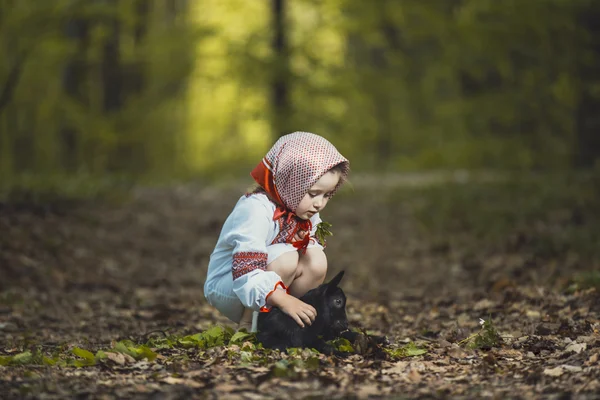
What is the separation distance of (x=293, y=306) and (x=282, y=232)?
0.44m

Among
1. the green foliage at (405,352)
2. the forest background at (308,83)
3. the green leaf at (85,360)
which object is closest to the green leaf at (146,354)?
the green leaf at (85,360)

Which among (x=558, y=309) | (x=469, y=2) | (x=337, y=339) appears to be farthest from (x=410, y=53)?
(x=337, y=339)

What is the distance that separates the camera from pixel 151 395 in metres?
3.20

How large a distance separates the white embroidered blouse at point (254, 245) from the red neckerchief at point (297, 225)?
2 centimetres

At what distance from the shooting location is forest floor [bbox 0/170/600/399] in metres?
3.41

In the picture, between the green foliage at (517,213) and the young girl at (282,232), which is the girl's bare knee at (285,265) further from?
the green foliage at (517,213)

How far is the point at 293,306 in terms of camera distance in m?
3.69

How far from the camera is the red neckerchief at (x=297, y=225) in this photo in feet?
12.8

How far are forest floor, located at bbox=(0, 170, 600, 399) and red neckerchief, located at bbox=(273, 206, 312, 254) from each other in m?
0.57

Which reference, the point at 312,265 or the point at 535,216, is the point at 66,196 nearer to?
the point at 535,216

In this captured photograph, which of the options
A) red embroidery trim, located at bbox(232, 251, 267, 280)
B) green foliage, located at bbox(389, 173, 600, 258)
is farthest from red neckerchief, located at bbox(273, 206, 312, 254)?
green foliage, located at bbox(389, 173, 600, 258)

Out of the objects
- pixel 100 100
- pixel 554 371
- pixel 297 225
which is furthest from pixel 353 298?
pixel 100 100

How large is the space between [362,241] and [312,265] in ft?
20.1

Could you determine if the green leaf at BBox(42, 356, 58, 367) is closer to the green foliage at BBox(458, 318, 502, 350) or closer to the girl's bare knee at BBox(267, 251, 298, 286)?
the girl's bare knee at BBox(267, 251, 298, 286)
